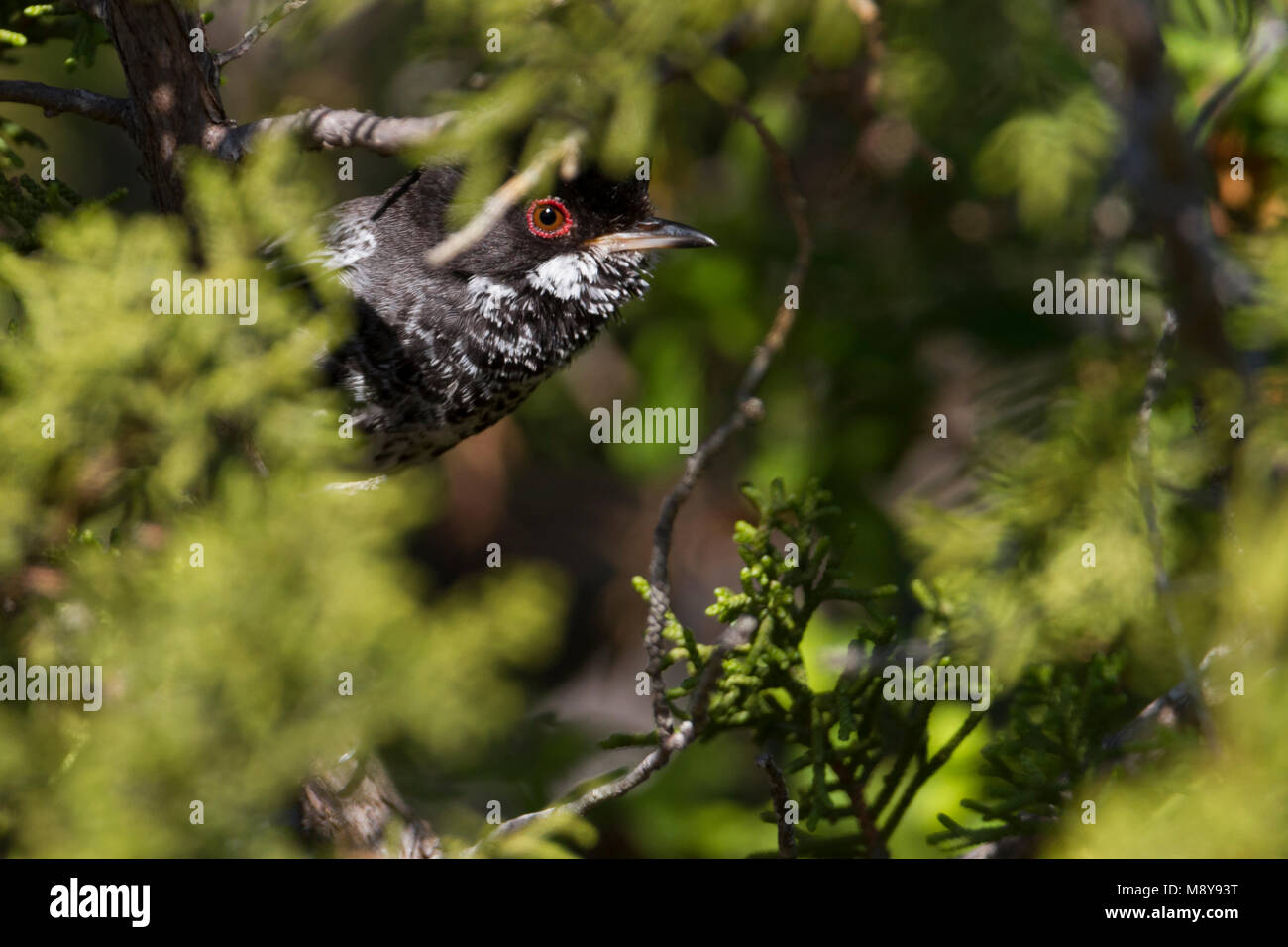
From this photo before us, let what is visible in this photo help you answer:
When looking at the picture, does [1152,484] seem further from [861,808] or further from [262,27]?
[262,27]

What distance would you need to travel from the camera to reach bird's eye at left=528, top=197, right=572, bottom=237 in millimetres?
3375

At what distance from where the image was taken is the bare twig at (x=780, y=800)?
2.00 meters

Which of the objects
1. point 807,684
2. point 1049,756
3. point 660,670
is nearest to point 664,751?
point 660,670

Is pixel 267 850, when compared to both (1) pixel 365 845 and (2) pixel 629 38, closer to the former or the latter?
(1) pixel 365 845

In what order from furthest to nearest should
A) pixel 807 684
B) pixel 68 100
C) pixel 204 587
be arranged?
pixel 68 100
pixel 807 684
pixel 204 587

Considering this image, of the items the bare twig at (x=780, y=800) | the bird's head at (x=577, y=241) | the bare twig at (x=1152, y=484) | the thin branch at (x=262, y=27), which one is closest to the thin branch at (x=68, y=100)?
the thin branch at (x=262, y=27)

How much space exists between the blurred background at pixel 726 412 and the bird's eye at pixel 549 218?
25 cm

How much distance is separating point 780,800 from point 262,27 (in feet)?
6.21

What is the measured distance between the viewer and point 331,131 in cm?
242

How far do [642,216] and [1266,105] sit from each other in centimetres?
177

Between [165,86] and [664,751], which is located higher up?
[165,86]

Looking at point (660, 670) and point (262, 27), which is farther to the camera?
point (262, 27)
